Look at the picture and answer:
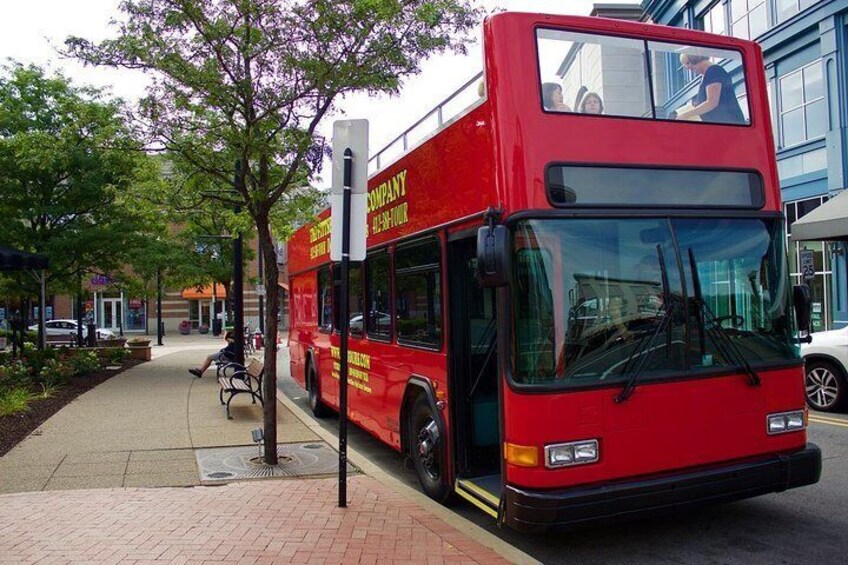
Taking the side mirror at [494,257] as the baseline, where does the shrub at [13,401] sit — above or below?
below

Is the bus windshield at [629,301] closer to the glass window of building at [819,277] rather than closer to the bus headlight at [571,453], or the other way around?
the bus headlight at [571,453]

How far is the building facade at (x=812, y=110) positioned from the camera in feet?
60.8

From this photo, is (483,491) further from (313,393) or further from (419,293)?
(313,393)

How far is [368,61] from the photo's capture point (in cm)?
755

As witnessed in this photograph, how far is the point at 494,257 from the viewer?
4.25 meters

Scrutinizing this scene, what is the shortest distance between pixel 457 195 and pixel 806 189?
60.0 ft

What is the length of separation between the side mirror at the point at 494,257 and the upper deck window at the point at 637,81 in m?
0.99

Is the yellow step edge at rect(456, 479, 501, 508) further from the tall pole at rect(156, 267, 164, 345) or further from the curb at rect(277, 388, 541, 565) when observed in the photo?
the tall pole at rect(156, 267, 164, 345)

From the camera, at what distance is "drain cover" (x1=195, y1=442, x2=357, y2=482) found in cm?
707

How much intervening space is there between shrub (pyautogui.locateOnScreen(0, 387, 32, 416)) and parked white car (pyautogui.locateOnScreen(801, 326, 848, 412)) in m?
11.4

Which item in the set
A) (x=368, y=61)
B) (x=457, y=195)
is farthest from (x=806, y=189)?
(x=457, y=195)

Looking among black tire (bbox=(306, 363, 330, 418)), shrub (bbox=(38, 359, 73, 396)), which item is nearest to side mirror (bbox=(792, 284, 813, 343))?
black tire (bbox=(306, 363, 330, 418))

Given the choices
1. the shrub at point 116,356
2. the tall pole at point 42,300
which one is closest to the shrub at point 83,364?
the tall pole at point 42,300

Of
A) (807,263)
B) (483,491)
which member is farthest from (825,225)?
(483,491)
